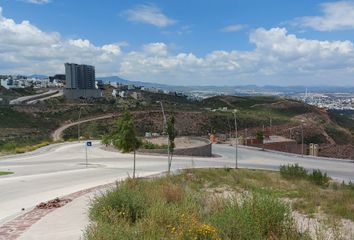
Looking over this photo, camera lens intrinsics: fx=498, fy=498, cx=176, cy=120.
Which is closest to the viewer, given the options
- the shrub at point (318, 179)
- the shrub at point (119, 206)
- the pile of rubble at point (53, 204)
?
the shrub at point (119, 206)

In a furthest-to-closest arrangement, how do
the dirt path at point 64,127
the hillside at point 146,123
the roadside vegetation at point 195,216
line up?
the hillside at point 146,123 < the dirt path at point 64,127 < the roadside vegetation at point 195,216

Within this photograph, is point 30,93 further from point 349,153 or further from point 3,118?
point 349,153

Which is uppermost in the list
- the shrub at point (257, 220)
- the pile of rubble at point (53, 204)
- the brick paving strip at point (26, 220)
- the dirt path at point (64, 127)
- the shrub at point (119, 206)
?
the shrub at point (257, 220)

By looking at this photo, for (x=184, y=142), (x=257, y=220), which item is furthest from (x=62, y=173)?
(x=184, y=142)

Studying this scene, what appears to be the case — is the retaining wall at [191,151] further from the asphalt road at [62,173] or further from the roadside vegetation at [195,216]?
the roadside vegetation at [195,216]

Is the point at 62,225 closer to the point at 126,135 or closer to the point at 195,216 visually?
the point at 195,216

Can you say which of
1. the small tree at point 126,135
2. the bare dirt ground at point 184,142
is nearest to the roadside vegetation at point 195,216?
the small tree at point 126,135

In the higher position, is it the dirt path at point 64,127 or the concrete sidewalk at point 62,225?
the concrete sidewalk at point 62,225

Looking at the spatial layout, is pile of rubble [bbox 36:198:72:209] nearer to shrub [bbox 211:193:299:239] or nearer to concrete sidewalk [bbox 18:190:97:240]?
concrete sidewalk [bbox 18:190:97:240]

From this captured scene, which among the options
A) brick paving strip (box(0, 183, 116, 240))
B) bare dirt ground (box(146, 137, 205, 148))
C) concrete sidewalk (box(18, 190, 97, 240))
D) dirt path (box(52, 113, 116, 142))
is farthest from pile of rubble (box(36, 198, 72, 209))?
dirt path (box(52, 113, 116, 142))

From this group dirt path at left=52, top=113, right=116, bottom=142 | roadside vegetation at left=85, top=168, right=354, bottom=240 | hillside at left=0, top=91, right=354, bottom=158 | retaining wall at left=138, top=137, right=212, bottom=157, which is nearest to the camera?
roadside vegetation at left=85, top=168, right=354, bottom=240

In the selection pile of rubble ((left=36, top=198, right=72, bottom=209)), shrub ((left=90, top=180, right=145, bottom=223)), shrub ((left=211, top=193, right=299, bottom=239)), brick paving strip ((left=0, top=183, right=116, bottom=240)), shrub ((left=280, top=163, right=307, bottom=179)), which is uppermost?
shrub ((left=211, top=193, right=299, bottom=239))

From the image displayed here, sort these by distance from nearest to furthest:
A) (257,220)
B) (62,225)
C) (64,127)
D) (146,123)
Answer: (257,220) < (62,225) < (64,127) < (146,123)

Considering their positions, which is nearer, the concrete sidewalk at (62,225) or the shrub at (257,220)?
the shrub at (257,220)
